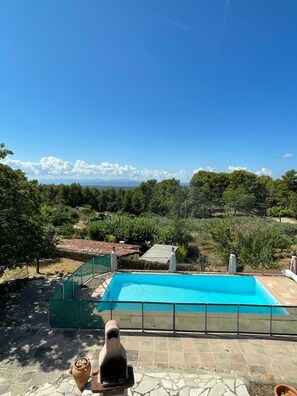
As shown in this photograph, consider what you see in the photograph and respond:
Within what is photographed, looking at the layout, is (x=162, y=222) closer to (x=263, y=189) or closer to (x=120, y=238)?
(x=120, y=238)

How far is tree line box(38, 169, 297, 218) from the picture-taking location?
45188mm

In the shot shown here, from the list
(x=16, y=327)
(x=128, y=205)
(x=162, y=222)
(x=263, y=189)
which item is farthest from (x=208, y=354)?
(x=263, y=189)

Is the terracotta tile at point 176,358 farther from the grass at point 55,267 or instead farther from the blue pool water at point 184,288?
the grass at point 55,267

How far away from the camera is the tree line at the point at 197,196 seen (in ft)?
148

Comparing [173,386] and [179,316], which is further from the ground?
[179,316]

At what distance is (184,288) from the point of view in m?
15.2

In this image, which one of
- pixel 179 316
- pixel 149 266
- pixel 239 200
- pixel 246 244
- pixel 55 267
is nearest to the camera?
pixel 179 316

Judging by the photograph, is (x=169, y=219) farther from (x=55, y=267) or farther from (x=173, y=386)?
(x=173, y=386)

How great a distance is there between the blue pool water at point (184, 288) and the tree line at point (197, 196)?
85.8ft

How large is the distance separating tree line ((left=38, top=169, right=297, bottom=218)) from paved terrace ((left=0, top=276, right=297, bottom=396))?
32.9 m

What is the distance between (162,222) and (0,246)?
2218 cm

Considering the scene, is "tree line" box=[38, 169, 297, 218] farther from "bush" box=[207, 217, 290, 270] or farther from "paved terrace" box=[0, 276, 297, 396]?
"paved terrace" box=[0, 276, 297, 396]

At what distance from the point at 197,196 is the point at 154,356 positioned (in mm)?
38195

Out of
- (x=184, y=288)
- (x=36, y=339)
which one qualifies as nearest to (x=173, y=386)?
(x=36, y=339)
